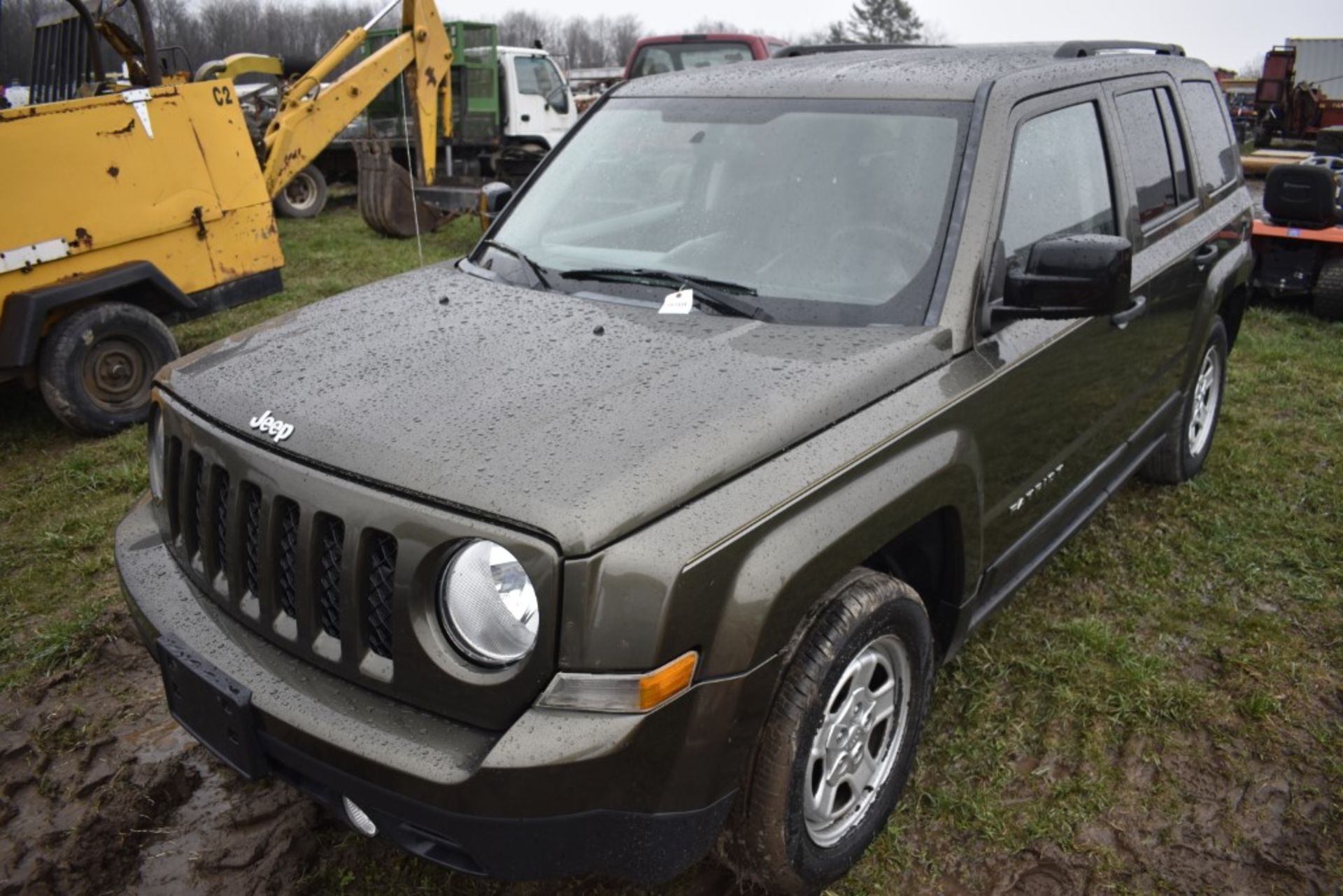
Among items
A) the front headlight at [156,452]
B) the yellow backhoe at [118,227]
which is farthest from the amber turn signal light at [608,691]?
the yellow backhoe at [118,227]

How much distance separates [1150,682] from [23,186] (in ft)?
18.3

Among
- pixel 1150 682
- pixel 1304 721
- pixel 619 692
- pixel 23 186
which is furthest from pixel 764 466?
pixel 23 186

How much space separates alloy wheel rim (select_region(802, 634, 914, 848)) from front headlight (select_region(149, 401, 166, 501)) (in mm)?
1786

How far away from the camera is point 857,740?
2.46 meters

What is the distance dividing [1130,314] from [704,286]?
1.50 m

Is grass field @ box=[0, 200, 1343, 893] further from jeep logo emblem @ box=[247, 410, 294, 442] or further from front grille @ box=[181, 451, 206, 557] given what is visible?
jeep logo emblem @ box=[247, 410, 294, 442]

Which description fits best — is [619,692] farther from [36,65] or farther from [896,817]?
[36,65]

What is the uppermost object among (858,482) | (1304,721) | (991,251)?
(991,251)

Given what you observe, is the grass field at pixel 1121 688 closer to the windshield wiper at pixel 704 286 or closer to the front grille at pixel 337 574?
the front grille at pixel 337 574

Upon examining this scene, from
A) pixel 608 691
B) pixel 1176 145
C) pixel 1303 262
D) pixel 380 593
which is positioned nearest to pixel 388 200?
pixel 1303 262

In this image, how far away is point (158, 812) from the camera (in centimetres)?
287

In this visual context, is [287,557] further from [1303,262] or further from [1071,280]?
[1303,262]

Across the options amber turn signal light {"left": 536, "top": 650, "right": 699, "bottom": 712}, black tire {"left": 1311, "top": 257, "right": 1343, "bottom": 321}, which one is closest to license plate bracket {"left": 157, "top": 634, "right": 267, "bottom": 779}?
amber turn signal light {"left": 536, "top": 650, "right": 699, "bottom": 712}

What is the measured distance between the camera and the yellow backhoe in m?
5.29
